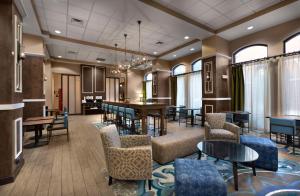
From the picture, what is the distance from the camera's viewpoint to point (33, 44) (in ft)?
18.8

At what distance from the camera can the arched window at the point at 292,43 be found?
4.77m

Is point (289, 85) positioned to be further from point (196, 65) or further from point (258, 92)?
point (196, 65)

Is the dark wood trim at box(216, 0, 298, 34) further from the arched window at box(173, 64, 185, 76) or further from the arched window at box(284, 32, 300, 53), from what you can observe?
the arched window at box(173, 64, 185, 76)

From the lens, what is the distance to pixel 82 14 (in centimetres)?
461

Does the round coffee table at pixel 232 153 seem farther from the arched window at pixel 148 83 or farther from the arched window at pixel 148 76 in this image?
the arched window at pixel 148 76

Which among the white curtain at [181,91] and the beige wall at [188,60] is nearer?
the beige wall at [188,60]

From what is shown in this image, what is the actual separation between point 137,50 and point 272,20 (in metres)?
5.76

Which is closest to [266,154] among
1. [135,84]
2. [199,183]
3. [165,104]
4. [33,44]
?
[199,183]

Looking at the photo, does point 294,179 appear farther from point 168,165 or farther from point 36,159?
A: point 36,159

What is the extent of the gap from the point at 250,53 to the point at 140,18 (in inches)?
176

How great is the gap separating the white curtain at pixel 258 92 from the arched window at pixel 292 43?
691 mm

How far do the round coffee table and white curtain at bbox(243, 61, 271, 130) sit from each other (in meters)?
3.65

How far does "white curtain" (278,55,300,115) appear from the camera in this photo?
4594mm

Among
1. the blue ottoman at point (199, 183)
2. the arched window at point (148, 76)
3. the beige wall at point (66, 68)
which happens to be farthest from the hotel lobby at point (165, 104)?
the arched window at point (148, 76)
